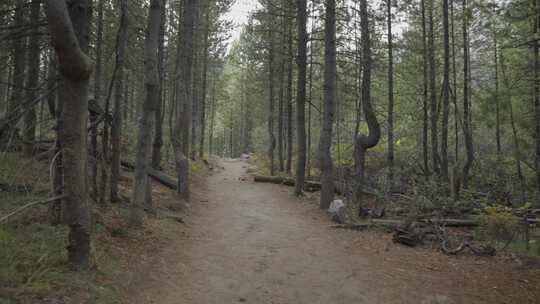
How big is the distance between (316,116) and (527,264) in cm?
2293

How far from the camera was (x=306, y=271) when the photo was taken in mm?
5836

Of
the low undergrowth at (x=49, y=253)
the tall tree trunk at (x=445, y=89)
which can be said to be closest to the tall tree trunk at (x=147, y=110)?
the low undergrowth at (x=49, y=253)

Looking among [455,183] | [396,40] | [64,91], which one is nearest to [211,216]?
[64,91]

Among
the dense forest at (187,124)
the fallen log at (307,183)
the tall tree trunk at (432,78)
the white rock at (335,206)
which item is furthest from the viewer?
the tall tree trunk at (432,78)

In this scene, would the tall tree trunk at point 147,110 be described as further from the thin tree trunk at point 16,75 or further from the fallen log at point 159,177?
the fallen log at point 159,177

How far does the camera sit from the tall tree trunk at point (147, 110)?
7.23 metres

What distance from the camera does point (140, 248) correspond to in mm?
6227

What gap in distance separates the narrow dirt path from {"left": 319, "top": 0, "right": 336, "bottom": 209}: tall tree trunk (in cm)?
244

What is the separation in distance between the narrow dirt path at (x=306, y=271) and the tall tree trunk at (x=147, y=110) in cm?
113

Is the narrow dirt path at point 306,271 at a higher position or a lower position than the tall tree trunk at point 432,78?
lower

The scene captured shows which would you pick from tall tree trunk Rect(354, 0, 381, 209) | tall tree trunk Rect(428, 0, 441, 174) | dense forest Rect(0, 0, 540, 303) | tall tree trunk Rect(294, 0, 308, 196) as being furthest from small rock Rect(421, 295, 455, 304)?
tall tree trunk Rect(428, 0, 441, 174)

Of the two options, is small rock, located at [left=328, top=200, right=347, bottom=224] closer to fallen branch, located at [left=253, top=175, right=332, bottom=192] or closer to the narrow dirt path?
the narrow dirt path

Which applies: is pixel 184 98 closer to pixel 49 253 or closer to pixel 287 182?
pixel 287 182

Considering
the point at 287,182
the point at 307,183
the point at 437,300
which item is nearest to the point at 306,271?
the point at 437,300
